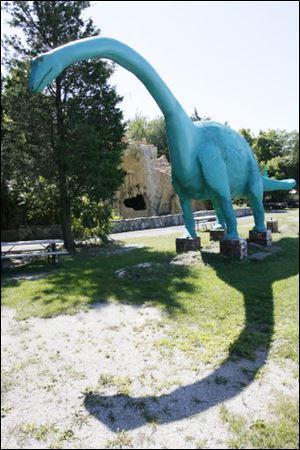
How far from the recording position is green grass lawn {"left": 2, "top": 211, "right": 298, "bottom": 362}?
2.73 metres

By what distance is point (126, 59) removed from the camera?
2.20 meters

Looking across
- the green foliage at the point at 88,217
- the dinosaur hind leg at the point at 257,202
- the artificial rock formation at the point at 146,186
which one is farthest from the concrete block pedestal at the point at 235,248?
the green foliage at the point at 88,217

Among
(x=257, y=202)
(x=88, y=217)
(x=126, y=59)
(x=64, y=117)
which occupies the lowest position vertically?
(x=88, y=217)

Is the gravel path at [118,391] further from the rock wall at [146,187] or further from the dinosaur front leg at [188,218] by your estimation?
the dinosaur front leg at [188,218]

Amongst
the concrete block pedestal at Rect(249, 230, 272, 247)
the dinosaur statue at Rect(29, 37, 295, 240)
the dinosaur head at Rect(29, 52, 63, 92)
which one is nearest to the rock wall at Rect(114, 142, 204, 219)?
the dinosaur statue at Rect(29, 37, 295, 240)

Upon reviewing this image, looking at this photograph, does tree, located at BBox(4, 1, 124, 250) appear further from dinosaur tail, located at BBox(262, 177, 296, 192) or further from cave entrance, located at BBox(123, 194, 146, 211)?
cave entrance, located at BBox(123, 194, 146, 211)

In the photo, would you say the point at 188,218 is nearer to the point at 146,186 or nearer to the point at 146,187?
the point at 146,187

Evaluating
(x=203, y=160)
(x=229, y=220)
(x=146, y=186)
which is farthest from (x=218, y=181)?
(x=146, y=186)

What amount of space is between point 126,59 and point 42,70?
0.91 meters

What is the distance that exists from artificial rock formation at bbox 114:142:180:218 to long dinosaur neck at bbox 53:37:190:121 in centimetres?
44

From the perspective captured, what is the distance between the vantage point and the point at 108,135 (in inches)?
257

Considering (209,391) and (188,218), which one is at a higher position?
Result: (188,218)

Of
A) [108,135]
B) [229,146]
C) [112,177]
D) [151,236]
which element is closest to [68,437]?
[151,236]

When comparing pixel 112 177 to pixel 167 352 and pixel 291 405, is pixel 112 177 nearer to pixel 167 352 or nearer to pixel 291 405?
pixel 167 352
